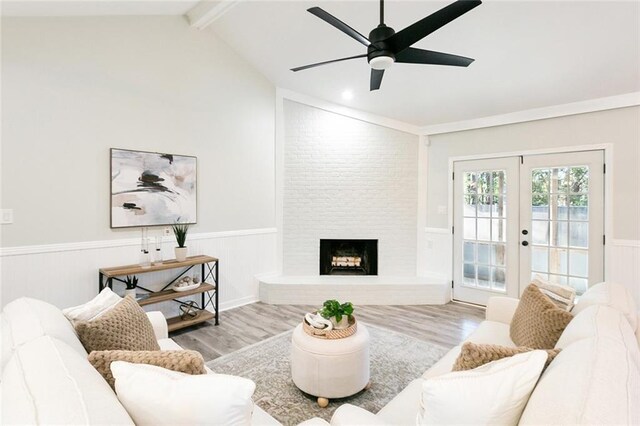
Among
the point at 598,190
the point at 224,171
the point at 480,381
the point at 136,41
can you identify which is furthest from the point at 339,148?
the point at 480,381

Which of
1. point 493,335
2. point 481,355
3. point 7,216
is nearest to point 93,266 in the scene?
point 7,216

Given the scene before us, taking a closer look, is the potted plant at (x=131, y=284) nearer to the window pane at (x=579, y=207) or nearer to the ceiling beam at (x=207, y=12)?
the ceiling beam at (x=207, y=12)

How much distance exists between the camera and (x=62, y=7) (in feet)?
8.89

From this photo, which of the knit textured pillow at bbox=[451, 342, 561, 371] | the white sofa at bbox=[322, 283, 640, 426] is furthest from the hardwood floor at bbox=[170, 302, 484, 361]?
the knit textured pillow at bbox=[451, 342, 561, 371]

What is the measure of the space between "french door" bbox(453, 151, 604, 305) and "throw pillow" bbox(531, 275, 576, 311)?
2.20m

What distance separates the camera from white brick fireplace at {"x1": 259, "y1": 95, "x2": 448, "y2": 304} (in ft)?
15.4

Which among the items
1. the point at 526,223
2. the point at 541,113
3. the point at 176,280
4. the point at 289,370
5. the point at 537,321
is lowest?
the point at 289,370

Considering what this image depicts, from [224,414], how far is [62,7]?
3.48 metres

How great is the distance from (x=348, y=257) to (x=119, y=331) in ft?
12.1

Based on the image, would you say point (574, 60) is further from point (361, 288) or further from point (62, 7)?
point (62, 7)

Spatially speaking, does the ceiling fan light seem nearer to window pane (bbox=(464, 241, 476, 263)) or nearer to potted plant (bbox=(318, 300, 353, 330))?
potted plant (bbox=(318, 300, 353, 330))

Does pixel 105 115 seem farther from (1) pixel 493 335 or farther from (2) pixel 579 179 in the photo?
(2) pixel 579 179

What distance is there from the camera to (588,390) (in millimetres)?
859

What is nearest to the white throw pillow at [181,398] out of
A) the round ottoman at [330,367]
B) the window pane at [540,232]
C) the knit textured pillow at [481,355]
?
the knit textured pillow at [481,355]
